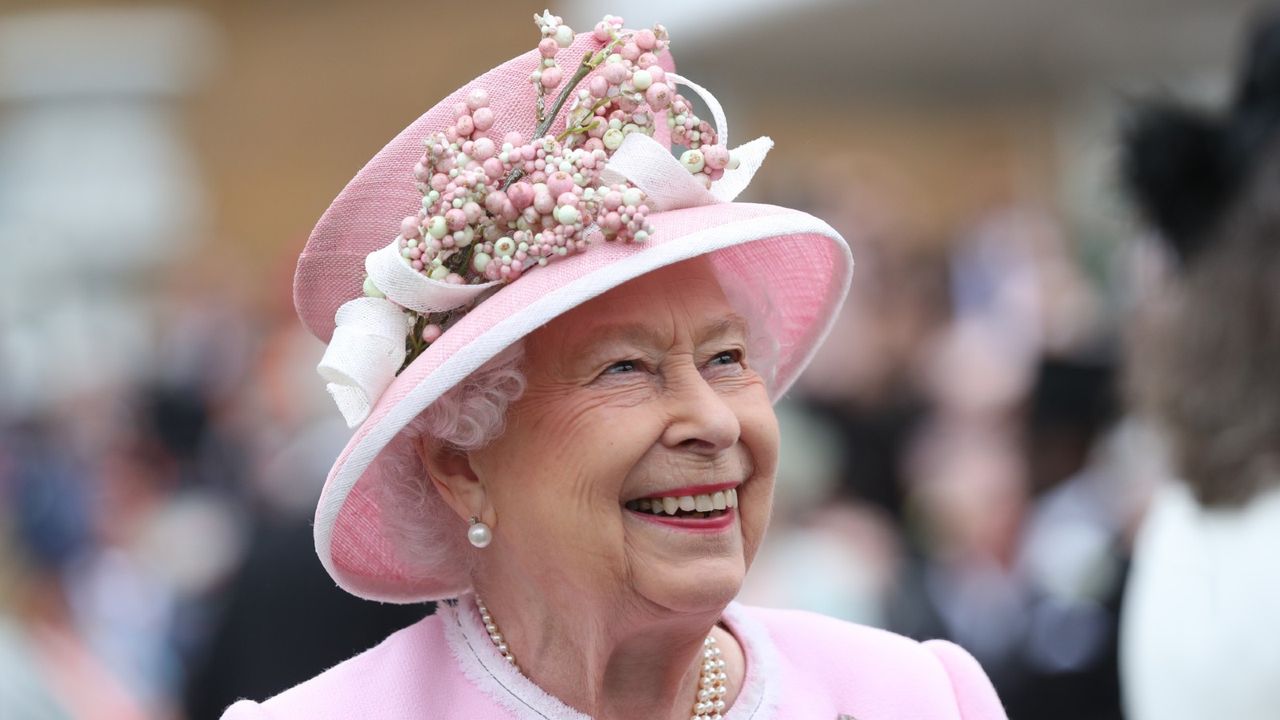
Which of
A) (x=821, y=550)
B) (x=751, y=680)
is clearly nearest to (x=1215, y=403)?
(x=751, y=680)

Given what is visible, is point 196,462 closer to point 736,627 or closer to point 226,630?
point 226,630

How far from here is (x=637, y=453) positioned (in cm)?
248

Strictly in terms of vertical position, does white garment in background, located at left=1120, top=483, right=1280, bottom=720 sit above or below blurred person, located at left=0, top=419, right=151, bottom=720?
above

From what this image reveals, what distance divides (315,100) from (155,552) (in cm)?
1086

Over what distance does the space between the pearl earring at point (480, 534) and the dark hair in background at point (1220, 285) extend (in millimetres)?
1746

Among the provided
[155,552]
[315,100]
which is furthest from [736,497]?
[315,100]

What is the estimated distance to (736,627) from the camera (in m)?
2.87

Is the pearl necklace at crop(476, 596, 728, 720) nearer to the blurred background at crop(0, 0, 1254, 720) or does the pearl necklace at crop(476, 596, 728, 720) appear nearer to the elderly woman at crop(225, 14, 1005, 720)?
the elderly woman at crop(225, 14, 1005, 720)

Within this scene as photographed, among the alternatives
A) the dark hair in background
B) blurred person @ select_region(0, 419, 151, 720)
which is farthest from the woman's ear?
the dark hair in background

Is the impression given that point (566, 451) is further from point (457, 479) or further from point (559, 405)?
point (457, 479)

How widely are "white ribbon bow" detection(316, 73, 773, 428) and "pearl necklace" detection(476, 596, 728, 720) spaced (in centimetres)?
38

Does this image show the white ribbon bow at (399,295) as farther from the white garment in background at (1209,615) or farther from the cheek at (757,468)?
the white garment in background at (1209,615)

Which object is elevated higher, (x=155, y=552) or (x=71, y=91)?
(x=155, y=552)

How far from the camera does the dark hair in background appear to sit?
369 centimetres
